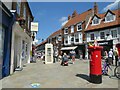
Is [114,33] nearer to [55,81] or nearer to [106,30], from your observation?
[106,30]

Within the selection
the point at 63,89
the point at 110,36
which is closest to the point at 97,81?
the point at 63,89

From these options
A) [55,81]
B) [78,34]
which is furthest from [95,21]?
[55,81]

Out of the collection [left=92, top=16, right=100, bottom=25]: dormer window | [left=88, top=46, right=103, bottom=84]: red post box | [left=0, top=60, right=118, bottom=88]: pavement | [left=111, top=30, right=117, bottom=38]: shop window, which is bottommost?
[left=0, top=60, right=118, bottom=88]: pavement

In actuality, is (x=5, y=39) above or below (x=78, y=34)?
below

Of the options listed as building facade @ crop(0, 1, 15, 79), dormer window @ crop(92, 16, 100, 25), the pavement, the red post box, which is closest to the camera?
the pavement

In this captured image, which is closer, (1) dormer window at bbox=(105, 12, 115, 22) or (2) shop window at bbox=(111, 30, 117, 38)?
(2) shop window at bbox=(111, 30, 117, 38)

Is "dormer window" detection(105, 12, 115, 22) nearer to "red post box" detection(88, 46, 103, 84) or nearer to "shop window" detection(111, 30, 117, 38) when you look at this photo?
"shop window" detection(111, 30, 117, 38)

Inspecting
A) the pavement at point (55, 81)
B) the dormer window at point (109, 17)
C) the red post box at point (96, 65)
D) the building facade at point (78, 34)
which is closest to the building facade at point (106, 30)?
the dormer window at point (109, 17)

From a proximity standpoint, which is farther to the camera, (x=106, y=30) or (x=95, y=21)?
(x=95, y=21)

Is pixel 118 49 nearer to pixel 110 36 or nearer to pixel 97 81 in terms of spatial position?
pixel 97 81

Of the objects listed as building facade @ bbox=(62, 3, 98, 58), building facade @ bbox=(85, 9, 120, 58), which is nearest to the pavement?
building facade @ bbox=(85, 9, 120, 58)

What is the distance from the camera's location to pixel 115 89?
6645 millimetres

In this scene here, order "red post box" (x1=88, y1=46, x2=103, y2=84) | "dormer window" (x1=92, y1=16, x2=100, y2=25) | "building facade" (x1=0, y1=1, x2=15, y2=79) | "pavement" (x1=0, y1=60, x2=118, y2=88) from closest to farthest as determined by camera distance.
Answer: "pavement" (x1=0, y1=60, x2=118, y2=88) < "red post box" (x1=88, y1=46, x2=103, y2=84) < "building facade" (x1=0, y1=1, x2=15, y2=79) < "dormer window" (x1=92, y1=16, x2=100, y2=25)

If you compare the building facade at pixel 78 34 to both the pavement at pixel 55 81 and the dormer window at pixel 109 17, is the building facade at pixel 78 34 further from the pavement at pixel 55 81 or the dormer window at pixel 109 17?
the pavement at pixel 55 81
